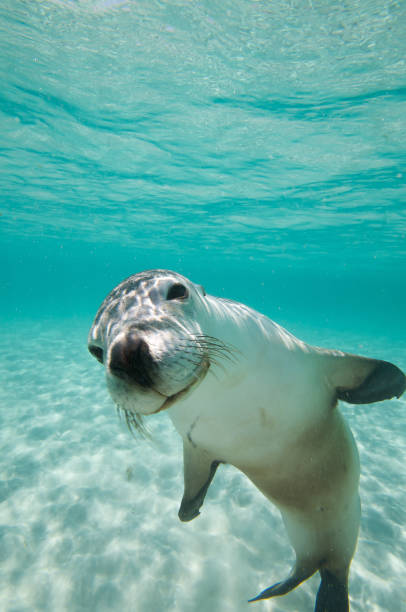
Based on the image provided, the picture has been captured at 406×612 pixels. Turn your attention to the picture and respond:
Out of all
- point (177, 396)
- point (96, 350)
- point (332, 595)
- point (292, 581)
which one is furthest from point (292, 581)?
point (96, 350)

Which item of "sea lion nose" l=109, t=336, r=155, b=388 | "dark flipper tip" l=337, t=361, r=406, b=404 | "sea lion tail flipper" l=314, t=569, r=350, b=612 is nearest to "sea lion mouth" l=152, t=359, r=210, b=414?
"sea lion nose" l=109, t=336, r=155, b=388

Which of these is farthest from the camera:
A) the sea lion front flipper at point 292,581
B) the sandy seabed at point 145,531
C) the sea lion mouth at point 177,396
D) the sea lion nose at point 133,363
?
the sandy seabed at point 145,531

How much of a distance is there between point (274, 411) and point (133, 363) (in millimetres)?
1295

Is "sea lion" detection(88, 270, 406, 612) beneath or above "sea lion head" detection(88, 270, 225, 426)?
beneath

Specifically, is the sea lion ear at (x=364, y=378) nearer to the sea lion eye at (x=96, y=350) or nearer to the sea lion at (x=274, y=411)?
the sea lion at (x=274, y=411)

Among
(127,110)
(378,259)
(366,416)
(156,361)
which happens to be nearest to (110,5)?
(127,110)

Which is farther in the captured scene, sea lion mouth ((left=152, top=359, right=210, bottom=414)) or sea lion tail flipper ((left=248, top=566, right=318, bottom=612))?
sea lion tail flipper ((left=248, top=566, right=318, bottom=612))

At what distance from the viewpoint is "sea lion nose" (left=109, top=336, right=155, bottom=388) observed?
1102mm

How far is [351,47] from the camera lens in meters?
6.93

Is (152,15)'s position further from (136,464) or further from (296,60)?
(136,464)

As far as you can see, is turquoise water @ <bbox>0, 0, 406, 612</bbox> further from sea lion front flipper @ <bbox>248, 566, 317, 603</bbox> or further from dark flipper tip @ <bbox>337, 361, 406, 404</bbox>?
dark flipper tip @ <bbox>337, 361, 406, 404</bbox>

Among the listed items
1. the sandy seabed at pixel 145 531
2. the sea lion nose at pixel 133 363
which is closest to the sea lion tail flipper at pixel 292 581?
the sandy seabed at pixel 145 531

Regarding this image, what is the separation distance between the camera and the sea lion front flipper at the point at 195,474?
8.08ft

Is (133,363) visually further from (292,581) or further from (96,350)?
(292,581)
